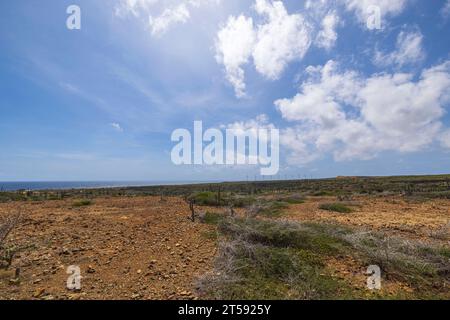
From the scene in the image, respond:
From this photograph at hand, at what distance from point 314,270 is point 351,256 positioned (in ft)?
4.27

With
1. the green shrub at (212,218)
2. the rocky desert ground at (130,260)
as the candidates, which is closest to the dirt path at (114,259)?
the rocky desert ground at (130,260)

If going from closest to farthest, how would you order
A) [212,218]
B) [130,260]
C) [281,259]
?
[281,259] → [130,260] → [212,218]

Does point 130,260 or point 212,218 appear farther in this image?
point 212,218

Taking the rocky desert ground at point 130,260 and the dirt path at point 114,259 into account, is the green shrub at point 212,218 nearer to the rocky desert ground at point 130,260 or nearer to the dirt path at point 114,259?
the rocky desert ground at point 130,260

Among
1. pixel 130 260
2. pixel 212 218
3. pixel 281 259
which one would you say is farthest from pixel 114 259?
pixel 212 218

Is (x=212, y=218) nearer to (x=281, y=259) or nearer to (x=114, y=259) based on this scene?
(x=114, y=259)

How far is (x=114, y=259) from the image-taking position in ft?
18.1

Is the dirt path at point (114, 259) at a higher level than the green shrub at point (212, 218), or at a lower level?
lower

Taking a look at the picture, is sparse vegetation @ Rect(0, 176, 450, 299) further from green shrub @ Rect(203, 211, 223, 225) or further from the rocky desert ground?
green shrub @ Rect(203, 211, 223, 225)

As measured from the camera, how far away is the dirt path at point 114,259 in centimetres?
418

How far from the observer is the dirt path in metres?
4.18
